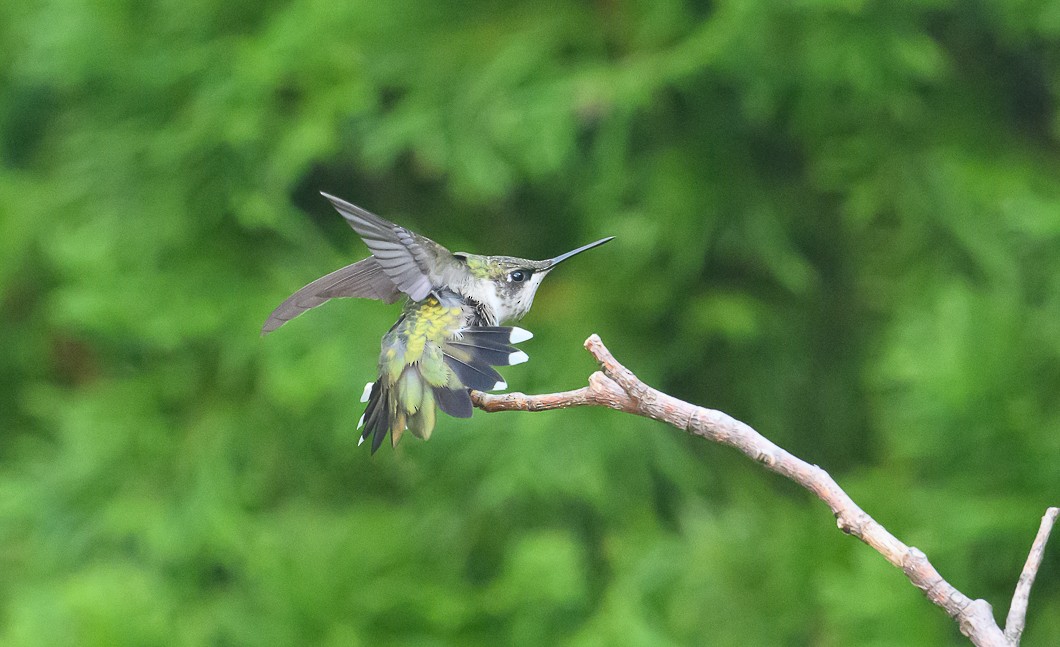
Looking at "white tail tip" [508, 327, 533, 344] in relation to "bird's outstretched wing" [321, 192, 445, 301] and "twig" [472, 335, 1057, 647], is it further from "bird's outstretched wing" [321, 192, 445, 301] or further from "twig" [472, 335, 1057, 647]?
"twig" [472, 335, 1057, 647]

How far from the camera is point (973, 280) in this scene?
229 cm

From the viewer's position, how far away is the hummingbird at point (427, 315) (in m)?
0.95

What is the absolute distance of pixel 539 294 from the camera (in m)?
2.57

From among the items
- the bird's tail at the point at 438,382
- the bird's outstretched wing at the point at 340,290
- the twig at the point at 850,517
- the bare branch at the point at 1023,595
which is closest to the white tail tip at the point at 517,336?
the bird's tail at the point at 438,382

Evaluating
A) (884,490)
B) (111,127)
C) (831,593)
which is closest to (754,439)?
(831,593)

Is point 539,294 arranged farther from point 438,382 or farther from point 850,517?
point 850,517

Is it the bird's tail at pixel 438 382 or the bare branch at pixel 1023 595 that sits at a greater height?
the bird's tail at pixel 438 382

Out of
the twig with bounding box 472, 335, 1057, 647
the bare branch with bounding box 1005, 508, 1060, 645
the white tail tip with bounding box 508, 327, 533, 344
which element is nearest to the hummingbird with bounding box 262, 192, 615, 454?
the white tail tip with bounding box 508, 327, 533, 344

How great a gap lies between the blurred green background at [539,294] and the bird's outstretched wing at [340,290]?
1134 mm

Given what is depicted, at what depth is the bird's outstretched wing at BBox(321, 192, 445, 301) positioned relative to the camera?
93 cm

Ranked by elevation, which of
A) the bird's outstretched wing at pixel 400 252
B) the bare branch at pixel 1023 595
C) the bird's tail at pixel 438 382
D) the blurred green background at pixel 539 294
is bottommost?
the bare branch at pixel 1023 595

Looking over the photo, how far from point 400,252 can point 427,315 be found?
0.17 meters

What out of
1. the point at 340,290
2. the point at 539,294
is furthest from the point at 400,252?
the point at 539,294

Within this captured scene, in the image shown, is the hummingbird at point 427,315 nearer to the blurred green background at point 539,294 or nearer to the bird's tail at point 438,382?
the bird's tail at point 438,382
